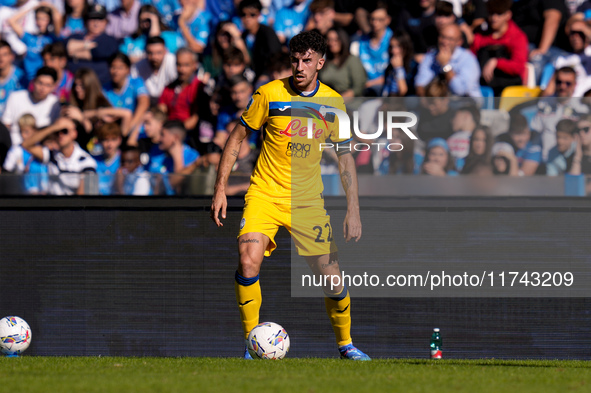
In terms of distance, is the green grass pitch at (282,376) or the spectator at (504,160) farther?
the spectator at (504,160)

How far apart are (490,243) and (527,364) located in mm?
1336

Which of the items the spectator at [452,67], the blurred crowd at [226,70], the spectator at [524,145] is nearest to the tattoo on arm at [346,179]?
the blurred crowd at [226,70]

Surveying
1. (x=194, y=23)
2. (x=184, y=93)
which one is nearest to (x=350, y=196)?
(x=184, y=93)

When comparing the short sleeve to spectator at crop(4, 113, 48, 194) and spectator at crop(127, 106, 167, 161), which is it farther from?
spectator at crop(4, 113, 48, 194)

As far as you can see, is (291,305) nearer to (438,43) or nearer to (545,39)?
(438,43)

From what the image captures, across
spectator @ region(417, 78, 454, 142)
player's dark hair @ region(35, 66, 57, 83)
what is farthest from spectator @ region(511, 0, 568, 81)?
player's dark hair @ region(35, 66, 57, 83)

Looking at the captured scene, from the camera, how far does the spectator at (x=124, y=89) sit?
1034 cm

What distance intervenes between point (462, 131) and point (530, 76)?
7.69ft

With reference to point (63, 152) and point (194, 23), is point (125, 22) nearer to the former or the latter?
point (194, 23)

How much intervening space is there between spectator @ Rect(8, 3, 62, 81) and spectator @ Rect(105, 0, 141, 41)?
82 centimetres

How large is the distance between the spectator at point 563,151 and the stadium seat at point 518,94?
109 centimetres

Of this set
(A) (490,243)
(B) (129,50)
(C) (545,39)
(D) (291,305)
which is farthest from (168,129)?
(C) (545,39)

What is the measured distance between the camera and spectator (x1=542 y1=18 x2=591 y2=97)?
9.45 meters

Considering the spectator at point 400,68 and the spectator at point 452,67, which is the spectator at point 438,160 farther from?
the spectator at point 400,68
